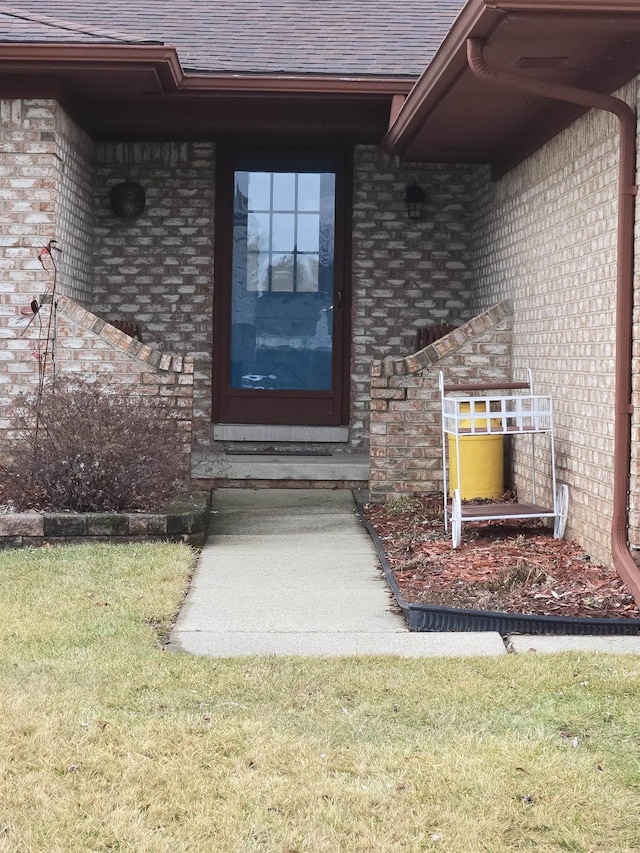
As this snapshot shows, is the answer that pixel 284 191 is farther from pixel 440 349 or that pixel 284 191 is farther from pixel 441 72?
pixel 441 72

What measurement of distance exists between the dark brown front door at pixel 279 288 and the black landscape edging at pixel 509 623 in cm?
561

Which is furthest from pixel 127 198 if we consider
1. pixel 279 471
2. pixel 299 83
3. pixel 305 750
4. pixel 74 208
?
pixel 305 750

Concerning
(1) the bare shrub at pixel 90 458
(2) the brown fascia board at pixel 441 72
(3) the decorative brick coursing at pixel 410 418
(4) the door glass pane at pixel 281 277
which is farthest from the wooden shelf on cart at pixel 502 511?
(4) the door glass pane at pixel 281 277

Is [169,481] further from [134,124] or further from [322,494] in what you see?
[134,124]

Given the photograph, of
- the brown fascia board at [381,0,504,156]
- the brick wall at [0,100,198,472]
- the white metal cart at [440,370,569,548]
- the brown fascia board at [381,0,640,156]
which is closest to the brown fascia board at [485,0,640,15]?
the brown fascia board at [381,0,640,156]

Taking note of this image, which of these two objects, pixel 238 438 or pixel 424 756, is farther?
pixel 238 438

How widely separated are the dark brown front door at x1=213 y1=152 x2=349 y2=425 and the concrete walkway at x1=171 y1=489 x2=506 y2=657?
2110 mm

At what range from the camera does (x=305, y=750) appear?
12.5ft

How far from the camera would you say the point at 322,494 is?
376 inches

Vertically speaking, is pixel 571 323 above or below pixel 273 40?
below

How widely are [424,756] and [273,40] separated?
308 inches

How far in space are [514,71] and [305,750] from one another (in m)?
4.61

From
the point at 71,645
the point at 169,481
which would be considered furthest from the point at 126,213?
the point at 71,645

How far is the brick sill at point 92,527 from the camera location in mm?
7312
